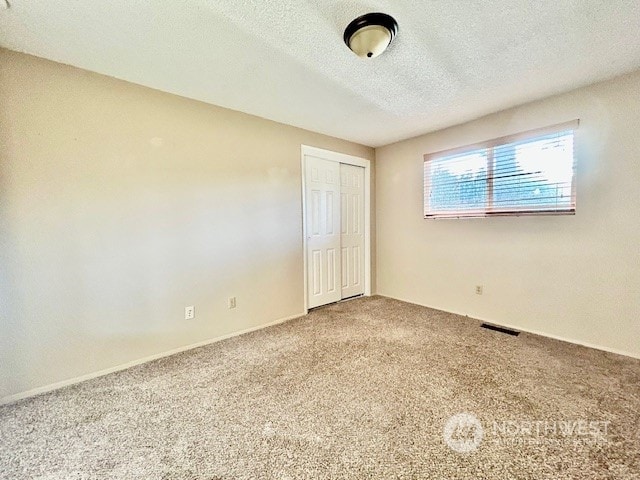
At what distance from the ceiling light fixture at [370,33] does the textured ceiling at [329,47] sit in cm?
4

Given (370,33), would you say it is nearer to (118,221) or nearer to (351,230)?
(118,221)

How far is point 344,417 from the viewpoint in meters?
1.53

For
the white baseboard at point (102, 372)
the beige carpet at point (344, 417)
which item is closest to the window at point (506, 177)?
the beige carpet at point (344, 417)

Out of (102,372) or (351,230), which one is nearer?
(102,372)

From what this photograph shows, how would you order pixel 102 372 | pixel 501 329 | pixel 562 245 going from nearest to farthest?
pixel 102 372 < pixel 562 245 < pixel 501 329

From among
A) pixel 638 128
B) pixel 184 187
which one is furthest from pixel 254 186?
pixel 638 128

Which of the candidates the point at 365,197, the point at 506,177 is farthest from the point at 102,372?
the point at 506,177

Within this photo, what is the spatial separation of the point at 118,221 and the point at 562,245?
13.0 ft

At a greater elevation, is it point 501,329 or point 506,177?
point 506,177

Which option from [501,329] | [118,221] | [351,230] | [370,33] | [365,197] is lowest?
[501,329]

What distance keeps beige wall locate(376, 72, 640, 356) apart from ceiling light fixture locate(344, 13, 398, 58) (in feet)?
6.53

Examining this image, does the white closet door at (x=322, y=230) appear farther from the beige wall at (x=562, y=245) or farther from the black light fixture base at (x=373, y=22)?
the black light fixture base at (x=373, y=22)

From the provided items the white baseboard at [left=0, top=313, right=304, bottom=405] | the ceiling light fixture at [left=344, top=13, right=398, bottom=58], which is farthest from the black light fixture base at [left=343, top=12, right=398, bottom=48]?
the white baseboard at [left=0, top=313, right=304, bottom=405]

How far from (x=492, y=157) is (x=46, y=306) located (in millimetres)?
4240
